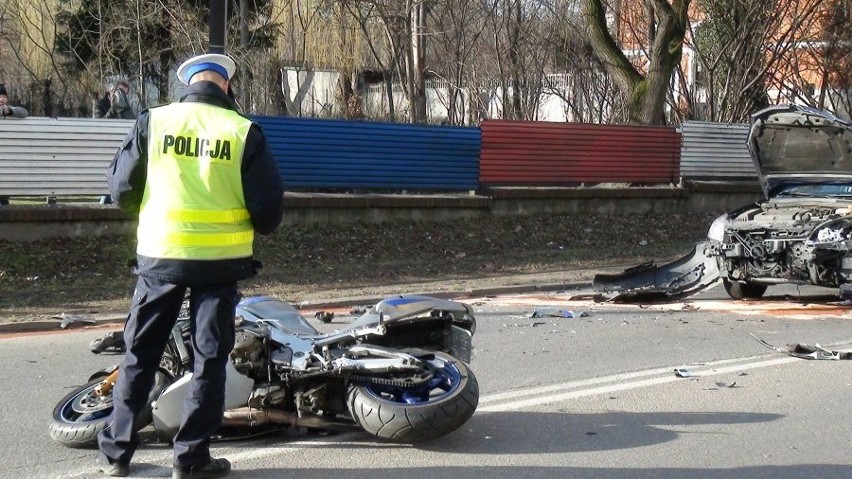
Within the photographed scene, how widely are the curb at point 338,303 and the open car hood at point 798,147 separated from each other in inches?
120

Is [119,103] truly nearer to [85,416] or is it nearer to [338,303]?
[338,303]

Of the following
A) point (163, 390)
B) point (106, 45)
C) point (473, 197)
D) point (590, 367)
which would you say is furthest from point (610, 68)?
point (163, 390)

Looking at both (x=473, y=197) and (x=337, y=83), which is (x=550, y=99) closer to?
(x=337, y=83)

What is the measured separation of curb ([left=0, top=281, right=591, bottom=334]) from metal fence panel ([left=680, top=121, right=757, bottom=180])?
7.74 metres

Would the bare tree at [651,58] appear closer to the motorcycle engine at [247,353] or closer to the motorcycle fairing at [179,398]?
the motorcycle engine at [247,353]

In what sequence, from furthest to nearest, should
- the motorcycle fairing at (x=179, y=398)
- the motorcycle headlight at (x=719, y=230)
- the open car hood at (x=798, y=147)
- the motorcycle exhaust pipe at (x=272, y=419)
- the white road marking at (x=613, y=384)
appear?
the motorcycle headlight at (x=719, y=230)
the open car hood at (x=798, y=147)
the white road marking at (x=613, y=384)
the motorcycle exhaust pipe at (x=272, y=419)
the motorcycle fairing at (x=179, y=398)

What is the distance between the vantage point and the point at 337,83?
2838 cm

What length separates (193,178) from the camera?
4902 millimetres

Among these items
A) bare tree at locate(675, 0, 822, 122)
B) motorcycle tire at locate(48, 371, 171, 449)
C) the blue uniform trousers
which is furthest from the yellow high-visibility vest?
bare tree at locate(675, 0, 822, 122)

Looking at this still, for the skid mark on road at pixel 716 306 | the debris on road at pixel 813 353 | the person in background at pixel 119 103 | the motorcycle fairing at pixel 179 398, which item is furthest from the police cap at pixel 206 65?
the person in background at pixel 119 103

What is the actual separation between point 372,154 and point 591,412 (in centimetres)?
1062

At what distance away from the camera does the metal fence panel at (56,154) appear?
45.8 feet

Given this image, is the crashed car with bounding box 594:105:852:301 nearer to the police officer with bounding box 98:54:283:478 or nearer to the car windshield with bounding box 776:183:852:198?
the car windshield with bounding box 776:183:852:198

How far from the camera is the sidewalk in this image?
10.6 metres
